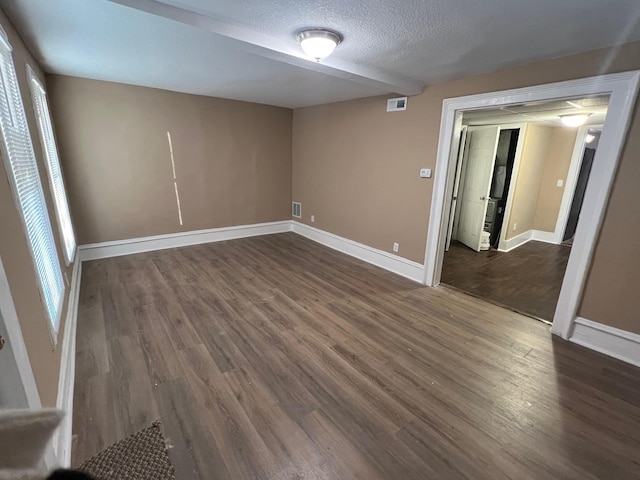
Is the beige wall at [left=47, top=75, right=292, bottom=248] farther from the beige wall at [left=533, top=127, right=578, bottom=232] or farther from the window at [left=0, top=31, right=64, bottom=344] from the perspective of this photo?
the beige wall at [left=533, top=127, right=578, bottom=232]

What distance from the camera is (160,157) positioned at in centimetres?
430

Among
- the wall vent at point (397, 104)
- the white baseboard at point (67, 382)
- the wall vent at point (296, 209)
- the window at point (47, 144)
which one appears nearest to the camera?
the white baseboard at point (67, 382)

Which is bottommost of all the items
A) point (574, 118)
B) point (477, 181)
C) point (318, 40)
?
point (477, 181)

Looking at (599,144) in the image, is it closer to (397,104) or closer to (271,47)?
(397,104)

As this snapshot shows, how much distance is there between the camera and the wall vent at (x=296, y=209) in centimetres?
564

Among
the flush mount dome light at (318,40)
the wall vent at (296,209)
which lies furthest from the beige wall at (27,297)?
the wall vent at (296,209)

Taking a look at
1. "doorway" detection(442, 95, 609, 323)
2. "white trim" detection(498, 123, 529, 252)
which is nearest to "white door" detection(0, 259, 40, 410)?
"doorway" detection(442, 95, 609, 323)

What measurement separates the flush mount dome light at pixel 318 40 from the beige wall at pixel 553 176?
5.34m

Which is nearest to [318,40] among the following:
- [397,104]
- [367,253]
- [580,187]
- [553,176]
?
[397,104]

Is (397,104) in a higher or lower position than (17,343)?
higher

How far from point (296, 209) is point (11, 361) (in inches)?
192

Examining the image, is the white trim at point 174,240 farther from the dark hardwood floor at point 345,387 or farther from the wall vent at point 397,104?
the wall vent at point 397,104

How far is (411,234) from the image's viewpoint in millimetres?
3705

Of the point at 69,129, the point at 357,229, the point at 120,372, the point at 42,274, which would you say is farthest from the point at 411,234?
the point at 69,129
